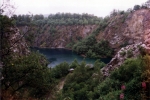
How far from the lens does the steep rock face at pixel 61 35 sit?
75.1 metres

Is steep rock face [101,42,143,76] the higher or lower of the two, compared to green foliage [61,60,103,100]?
higher

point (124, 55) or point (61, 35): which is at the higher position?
point (124, 55)

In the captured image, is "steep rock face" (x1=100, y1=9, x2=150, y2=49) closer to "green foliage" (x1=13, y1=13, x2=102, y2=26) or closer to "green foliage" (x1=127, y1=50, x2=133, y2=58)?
"green foliage" (x1=13, y1=13, x2=102, y2=26)

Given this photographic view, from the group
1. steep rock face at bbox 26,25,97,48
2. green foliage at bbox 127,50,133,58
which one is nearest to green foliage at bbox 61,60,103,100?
green foliage at bbox 127,50,133,58

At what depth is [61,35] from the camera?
260ft

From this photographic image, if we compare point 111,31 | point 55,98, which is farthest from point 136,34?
point 55,98

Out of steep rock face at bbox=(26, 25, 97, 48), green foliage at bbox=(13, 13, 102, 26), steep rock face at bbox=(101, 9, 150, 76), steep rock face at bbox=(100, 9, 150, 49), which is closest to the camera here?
steep rock face at bbox=(101, 9, 150, 76)

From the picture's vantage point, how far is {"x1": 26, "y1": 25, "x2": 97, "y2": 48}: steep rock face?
75.1 m

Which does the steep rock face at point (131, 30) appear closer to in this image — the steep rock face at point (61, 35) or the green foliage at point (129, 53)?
the steep rock face at point (61, 35)

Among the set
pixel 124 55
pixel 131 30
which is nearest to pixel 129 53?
pixel 124 55

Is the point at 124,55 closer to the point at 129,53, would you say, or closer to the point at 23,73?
the point at 129,53

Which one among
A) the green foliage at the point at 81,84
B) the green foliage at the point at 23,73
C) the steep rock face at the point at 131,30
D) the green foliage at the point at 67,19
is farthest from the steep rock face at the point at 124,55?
the green foliage at the point at 67,19

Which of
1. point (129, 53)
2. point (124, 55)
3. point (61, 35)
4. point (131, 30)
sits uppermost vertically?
point (131, 30)

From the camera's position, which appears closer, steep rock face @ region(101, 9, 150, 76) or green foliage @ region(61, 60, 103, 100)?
green foliage @ region(61, 60, 103, 100)
